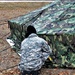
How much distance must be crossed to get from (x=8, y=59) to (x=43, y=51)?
5.04 feet

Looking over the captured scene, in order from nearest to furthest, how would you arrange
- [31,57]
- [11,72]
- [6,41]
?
[31,57] → [11,72] → [6,41]

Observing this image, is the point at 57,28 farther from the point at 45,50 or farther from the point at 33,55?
the point at 33,55

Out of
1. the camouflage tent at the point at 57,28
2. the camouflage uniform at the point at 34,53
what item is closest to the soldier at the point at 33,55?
the camouflage uniform at the point at 34,53

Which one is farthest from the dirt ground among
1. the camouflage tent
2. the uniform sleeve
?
the uniform sleeve

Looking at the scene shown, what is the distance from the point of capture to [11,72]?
7398 mm

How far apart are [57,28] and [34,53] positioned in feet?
3.65

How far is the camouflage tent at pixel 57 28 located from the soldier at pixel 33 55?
1.26 feet

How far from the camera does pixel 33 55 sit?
22.6 ft

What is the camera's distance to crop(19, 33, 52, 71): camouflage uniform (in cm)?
683

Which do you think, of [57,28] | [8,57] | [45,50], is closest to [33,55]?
[45,50]

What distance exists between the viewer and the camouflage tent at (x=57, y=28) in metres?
7.37

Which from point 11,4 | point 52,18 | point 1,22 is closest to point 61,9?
point 52,18

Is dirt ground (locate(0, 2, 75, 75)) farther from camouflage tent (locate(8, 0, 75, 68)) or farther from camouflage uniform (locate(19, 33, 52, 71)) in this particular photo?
camouflage uniform (locate(19, 33, 52, 71))

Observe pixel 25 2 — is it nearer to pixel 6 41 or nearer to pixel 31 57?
pixel 6 41
